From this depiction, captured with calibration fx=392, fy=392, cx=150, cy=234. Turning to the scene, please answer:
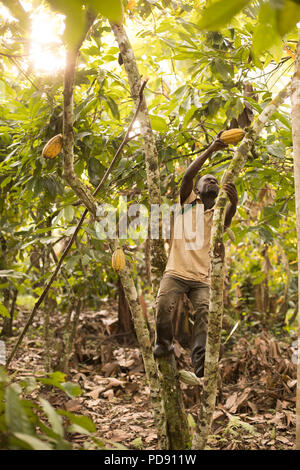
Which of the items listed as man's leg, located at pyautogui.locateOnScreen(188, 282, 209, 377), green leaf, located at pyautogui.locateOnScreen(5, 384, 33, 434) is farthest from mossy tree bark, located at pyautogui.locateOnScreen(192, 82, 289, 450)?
green leaf, located at pyautogui.locateOnScreen(5, 384, 33, 434)

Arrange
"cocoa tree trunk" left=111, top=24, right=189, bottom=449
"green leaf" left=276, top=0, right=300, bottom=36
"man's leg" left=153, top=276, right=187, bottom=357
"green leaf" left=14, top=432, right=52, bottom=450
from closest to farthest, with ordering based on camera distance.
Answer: "green leaf" left=276, top=0, right=300, bottom=36, "green leaf" left=14, top=432, right=52, bottom=450, "cocoa tree trunk" left=111, top=24, right=189, bottom=449, "man's leg" left=153, top=276, right=187, bottom=357

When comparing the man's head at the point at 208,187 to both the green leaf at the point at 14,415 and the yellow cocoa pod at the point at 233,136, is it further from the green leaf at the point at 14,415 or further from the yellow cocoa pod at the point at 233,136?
the green leaf at the point at 14,415

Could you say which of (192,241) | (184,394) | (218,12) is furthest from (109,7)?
(184,394)

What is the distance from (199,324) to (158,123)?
1.48 meters

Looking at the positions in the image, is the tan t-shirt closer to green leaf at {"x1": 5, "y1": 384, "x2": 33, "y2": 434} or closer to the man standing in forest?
the man standing in forest

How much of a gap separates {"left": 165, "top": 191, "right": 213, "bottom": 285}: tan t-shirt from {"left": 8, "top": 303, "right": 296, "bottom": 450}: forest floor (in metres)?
1.01

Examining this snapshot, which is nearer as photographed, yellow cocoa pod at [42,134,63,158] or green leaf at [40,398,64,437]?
green leaf at [40,398,64,437]

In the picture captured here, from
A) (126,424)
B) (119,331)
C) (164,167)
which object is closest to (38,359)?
(119,331)

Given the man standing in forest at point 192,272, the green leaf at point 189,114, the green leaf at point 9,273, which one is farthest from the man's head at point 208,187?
the green leaf at point 9,273

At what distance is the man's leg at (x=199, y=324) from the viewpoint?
102 inches

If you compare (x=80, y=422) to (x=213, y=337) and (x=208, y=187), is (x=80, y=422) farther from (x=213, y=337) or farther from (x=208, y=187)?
(x=208, y=187)

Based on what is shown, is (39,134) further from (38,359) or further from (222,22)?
(38,359)

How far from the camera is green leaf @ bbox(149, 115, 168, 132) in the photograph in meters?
2.88

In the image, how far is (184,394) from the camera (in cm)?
364
